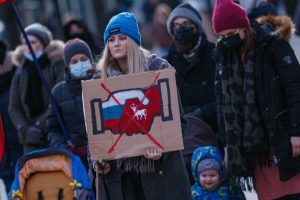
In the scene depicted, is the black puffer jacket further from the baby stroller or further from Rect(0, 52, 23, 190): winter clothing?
Rect(0, 52, 23, 190): winter clothing

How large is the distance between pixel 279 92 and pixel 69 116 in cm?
225

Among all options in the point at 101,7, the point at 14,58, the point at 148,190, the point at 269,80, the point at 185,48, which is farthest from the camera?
the point at 101,7

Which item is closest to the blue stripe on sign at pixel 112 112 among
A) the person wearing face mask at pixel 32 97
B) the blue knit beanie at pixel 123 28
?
the blue knit beanie at pixel 123 28

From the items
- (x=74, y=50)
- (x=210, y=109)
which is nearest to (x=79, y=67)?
(x=74, y=50)

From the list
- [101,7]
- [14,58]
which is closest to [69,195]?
[14,58]

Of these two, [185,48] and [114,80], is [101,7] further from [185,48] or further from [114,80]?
[114,80]

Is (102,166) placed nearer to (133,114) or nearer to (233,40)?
(133,114)

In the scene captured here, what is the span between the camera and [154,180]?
8312 mm

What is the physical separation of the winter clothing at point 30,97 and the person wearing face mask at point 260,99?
8.98 ft

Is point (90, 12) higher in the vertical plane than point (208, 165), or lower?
higher

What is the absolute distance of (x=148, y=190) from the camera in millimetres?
8305

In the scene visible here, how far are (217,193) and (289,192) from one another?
3.03ft

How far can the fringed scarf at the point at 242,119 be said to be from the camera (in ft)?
29.5

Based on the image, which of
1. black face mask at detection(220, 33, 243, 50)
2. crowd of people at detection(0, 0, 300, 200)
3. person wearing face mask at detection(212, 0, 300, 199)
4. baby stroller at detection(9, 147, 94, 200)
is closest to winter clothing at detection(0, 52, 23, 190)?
crowd of people at detection(0, 0, 300, 200)
